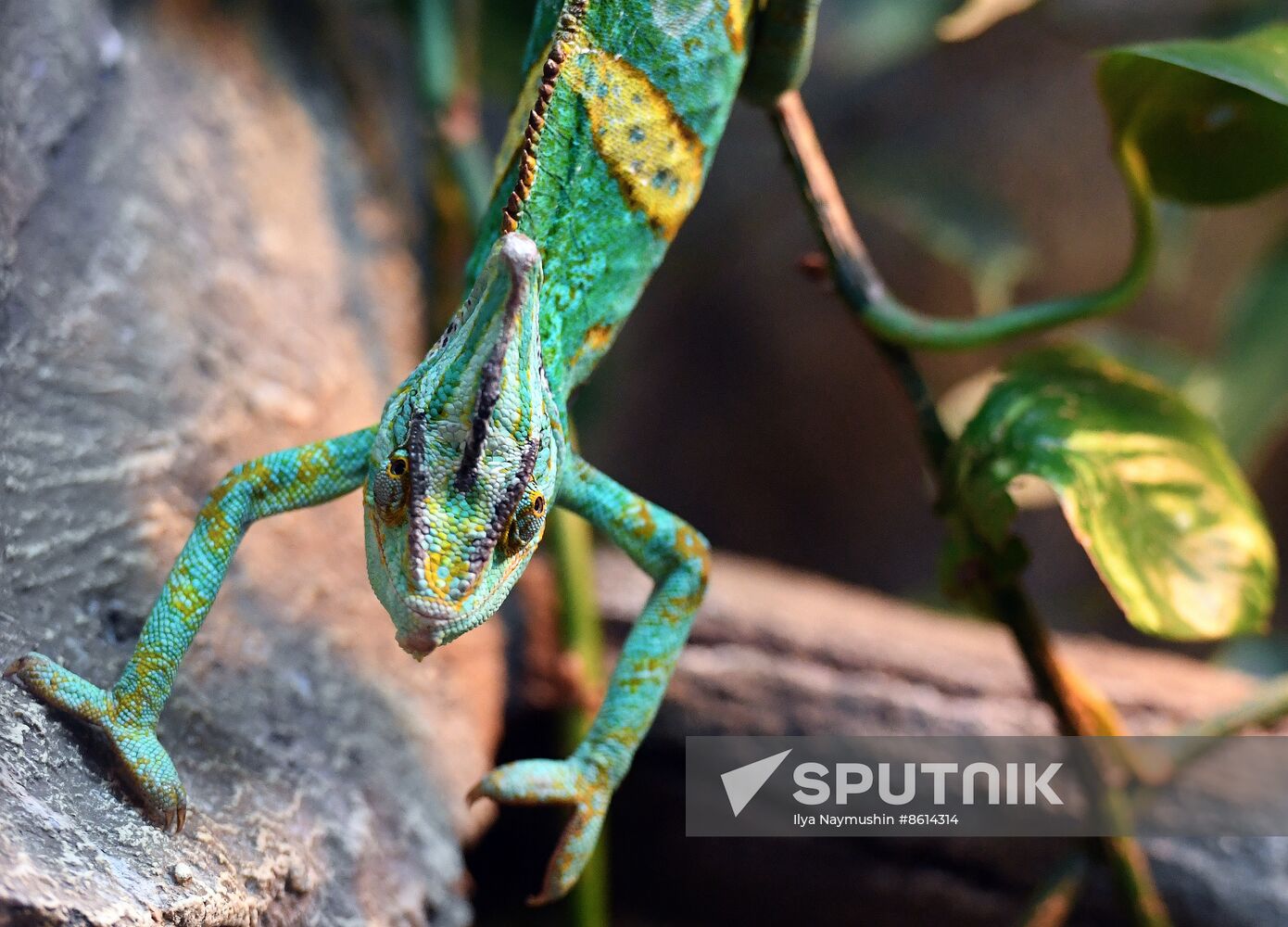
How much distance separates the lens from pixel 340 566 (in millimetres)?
1703

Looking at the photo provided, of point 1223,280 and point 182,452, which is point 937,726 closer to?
point 182,452

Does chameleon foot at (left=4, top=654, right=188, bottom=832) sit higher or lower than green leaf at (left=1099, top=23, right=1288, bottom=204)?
lower

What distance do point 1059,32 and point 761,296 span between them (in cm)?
138

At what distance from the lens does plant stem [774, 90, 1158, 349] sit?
4.79 ft

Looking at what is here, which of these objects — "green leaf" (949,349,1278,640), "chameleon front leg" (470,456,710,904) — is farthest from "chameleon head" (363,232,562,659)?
"green leaf" (949,349,1278,640)

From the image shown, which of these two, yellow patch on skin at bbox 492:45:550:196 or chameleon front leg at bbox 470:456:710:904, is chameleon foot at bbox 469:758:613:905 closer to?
chameleon front leg at bbox 470:456:710:904

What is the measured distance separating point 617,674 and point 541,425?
42 centimetres

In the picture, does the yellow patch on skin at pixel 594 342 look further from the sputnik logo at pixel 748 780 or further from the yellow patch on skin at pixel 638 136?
the sputnik logo at pixel 748 780

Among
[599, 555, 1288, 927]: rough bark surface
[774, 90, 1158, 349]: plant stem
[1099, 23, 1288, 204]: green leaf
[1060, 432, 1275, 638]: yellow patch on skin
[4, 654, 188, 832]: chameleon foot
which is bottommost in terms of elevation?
[599, 555, 1288, 927]: rough bark surface

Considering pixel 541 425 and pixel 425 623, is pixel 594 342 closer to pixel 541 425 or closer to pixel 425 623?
pixel 541 425

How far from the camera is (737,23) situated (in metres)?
1.35

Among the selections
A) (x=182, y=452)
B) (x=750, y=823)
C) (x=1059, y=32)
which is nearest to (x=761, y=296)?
(x=1059, y=32)

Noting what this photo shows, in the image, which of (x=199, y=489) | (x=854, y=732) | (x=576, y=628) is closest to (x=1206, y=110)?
(x=854, y=732)

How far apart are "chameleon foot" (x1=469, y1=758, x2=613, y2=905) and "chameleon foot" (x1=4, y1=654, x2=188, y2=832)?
37 cm
